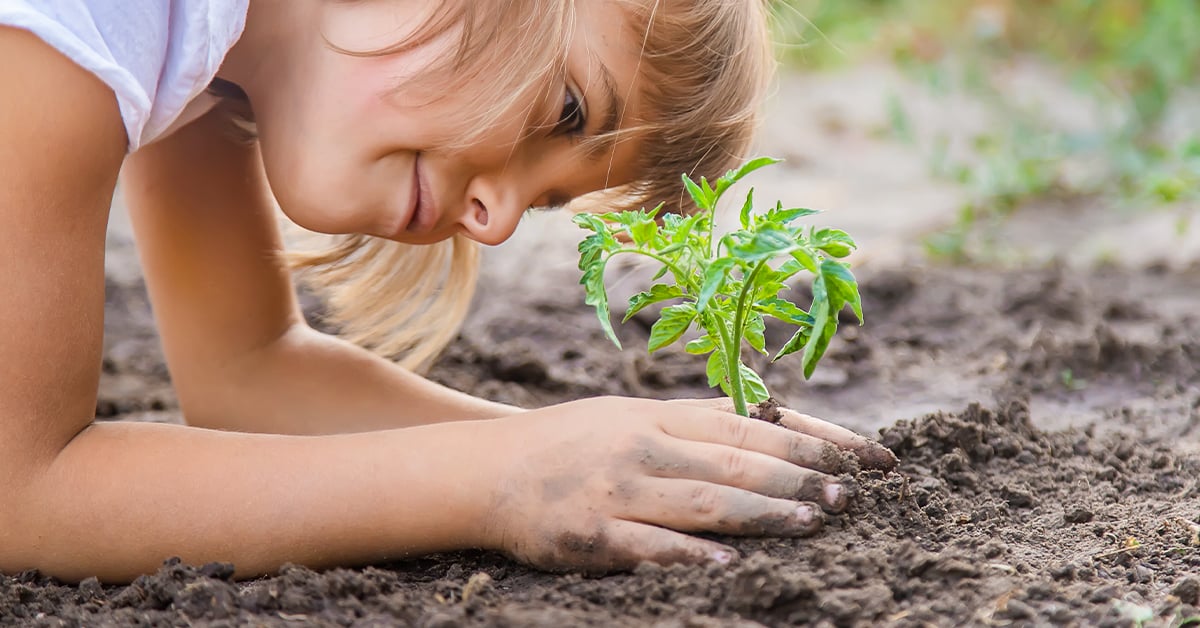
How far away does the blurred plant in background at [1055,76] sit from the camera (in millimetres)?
4578

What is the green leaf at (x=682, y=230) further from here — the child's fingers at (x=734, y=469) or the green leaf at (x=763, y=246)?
the child's fingers at (x=734, y=469)

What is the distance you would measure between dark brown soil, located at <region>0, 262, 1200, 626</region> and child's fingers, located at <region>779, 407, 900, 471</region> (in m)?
0.04

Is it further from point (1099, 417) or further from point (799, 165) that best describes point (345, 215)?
point (799, 165)

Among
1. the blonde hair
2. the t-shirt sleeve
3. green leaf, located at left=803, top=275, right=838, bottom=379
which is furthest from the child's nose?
green leaf, located at left=803, top=275, right=838, bottom=379

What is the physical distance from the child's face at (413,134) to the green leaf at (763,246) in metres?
0.53

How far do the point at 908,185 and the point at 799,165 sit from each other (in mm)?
541

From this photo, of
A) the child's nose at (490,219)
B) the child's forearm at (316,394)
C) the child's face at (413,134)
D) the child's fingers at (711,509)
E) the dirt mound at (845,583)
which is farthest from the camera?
the child's forearm at (316,394)

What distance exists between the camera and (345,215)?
6.66ft

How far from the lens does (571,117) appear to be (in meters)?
2.01

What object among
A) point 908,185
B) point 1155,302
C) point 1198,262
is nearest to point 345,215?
point 1155,302

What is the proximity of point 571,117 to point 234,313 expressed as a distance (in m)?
1.01

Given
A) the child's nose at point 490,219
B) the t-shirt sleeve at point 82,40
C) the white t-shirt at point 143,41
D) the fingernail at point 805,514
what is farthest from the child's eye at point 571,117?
the fingernail at point 805,514

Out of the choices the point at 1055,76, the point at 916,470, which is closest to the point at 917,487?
the point at 916,470

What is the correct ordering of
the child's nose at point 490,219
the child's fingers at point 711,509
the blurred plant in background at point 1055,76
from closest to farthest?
the child's fingers at point 711,509 → the child's nose at point 490,219 → the blurred plant in background at point 1055,76
